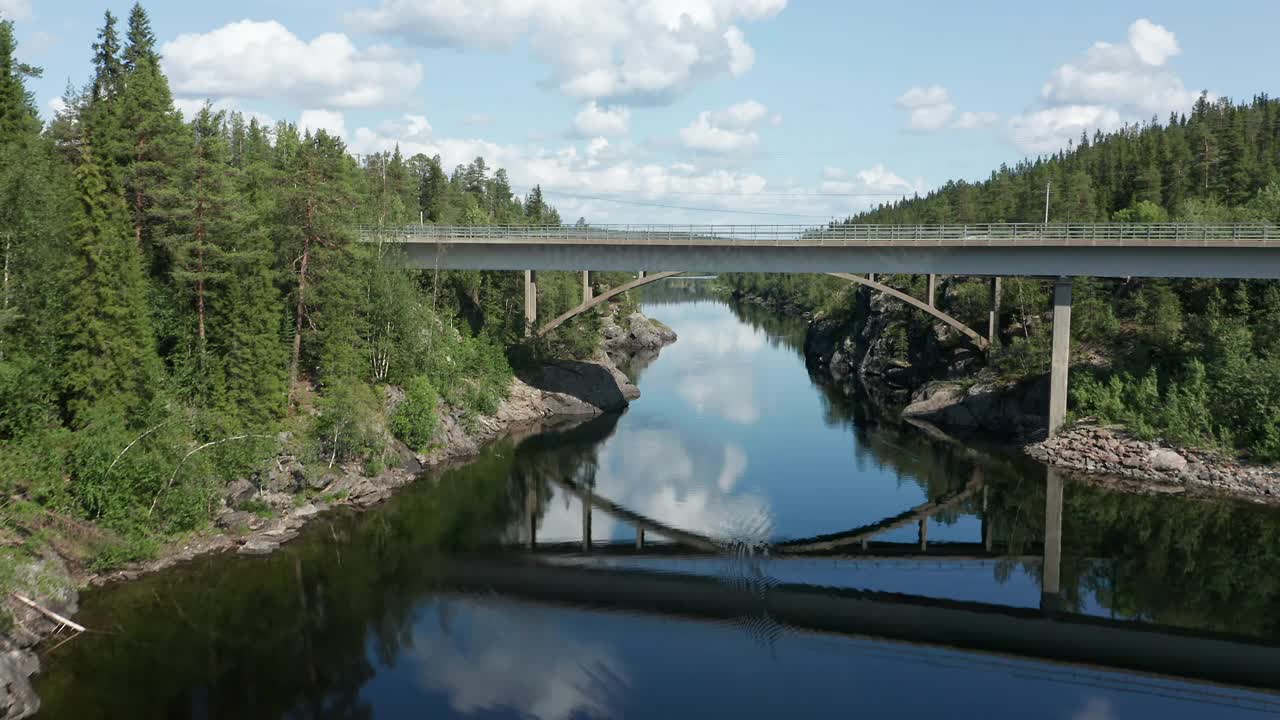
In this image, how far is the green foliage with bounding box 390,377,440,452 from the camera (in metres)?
38.8

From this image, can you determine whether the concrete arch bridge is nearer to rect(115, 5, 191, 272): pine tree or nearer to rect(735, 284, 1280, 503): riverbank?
rect(735, 284, 1280, 503): riverbank

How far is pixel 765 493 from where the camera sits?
35.7 meters

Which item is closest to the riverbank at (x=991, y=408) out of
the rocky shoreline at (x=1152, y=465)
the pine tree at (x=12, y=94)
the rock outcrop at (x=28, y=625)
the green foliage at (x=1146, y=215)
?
the rocky shoreline at (x=1152, y=465)

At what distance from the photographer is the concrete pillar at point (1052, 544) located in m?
25.6

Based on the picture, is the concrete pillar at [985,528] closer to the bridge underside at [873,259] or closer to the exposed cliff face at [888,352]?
the bridge underside at [873,259]

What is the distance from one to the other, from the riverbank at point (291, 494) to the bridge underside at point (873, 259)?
26.8ft

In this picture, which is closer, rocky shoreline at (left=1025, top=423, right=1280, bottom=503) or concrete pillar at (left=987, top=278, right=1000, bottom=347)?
rocky shoreline at (left=1025, top=423, right=1280, bottom=503)

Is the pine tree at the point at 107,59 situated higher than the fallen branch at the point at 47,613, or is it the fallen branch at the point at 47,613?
the pine tree at the point at 107,59

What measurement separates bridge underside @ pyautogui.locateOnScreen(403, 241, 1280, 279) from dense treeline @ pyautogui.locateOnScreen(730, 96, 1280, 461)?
344 centimetres

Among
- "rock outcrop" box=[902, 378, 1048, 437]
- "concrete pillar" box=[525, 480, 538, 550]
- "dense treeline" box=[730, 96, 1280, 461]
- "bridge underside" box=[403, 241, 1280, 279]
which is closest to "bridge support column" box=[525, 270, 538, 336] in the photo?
"bridge underside" box=[403, 241, 1280, 279]

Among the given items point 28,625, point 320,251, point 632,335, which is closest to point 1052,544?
point 320,251

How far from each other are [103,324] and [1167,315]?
44.9m

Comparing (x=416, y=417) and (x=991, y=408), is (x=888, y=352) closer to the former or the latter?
(x=991, y=408)

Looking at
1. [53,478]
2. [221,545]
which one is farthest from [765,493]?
[53,478]
